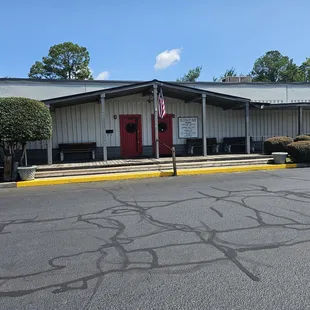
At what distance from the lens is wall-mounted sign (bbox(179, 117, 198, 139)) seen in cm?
1708

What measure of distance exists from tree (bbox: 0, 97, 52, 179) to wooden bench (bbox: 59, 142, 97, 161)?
4.05 metres

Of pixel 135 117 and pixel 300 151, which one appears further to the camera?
pixel 135 117

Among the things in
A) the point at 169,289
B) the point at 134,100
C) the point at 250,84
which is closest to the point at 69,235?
the point at 169,289

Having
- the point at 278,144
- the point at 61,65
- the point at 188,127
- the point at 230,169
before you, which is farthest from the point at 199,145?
the point at 61,65

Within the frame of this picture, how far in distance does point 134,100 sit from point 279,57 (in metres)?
54.2

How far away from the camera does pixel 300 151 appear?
42.8ft

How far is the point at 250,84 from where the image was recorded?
18.6 m

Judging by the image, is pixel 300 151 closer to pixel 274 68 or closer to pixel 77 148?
pixel 77 148

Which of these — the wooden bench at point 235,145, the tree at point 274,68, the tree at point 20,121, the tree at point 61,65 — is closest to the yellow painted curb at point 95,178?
the tree at point 20,121

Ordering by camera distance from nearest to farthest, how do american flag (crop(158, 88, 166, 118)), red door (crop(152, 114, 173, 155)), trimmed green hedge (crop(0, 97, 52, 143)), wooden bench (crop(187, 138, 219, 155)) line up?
trimmed green hedge (crop(0, 97, 52, 143)) < american flag (crop(158, 88, 166, 118)) < wooden bench (crop(187, 138, 219, 155)) < red door (crop(152, 114, 173, 155))

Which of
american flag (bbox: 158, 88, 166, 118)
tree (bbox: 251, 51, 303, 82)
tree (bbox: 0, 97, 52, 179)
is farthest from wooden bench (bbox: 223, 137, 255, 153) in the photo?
tree (bbox: 251, 51, 303, 82)

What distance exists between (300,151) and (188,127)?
246 inches

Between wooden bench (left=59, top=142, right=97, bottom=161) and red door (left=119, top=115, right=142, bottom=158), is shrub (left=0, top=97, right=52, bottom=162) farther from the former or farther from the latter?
red door (left=119, top=115, right=142, bottom=158)

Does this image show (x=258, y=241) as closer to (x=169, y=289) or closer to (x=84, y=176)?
(x=169, y=289)
